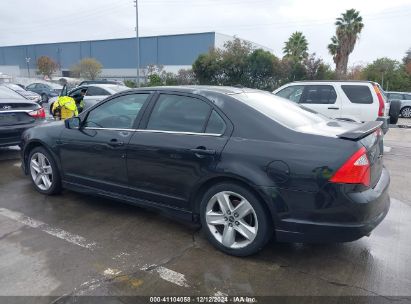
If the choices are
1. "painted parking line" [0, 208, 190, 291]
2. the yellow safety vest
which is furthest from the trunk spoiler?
the yellow safety vest

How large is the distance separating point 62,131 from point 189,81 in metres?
21.6

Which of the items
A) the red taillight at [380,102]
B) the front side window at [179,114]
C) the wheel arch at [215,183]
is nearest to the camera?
the wheel arch at [215,183]

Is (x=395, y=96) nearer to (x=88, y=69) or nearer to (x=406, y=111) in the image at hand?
(x=406, y=111)

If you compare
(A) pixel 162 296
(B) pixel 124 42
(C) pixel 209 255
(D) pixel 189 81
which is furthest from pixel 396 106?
(B) pixel 124 42

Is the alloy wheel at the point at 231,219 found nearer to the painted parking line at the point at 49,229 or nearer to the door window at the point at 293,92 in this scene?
the painted parking line at the point at 49,229

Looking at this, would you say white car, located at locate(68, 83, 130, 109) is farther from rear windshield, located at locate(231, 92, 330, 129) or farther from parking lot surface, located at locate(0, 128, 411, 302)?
rear windshield, located at locate(231, 92, 330, 129)

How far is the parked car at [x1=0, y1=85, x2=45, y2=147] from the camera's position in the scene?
268 inches

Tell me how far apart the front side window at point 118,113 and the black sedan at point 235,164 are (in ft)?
0.04

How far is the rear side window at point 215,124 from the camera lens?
351 cm

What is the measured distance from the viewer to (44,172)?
506 centimetres

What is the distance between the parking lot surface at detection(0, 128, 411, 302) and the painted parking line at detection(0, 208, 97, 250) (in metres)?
0.01

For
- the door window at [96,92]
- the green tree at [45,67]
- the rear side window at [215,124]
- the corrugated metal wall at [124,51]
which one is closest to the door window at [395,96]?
the door window at [96,92]

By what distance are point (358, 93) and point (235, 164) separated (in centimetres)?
670

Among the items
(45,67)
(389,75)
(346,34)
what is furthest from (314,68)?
(45,67)
